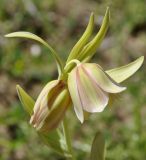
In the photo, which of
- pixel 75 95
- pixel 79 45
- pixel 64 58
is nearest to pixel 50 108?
pixel 75 95

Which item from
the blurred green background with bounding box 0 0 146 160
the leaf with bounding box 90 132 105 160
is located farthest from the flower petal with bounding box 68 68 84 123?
the blurred green background with bounding box 0 0 146 160

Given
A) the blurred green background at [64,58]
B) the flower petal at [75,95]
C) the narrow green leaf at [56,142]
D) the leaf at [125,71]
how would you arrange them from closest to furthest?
the flower petal at [75,95] < the leaf at [125,71] < the narrow green leaf at [56,142] < the blurred green background at [64,58]

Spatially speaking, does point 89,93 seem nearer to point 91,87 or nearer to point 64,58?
point 91,87

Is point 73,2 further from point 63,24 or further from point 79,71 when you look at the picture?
point 79,71

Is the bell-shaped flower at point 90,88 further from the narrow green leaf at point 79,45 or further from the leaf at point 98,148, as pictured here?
the leaf at point 98,148

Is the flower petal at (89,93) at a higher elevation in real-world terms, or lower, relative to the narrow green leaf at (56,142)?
higher

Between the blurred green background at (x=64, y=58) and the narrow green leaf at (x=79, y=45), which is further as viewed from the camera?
the blurred green background at (x=64, y=58)

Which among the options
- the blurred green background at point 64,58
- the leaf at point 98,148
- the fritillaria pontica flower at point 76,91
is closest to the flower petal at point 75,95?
the fritillaria pontica flower at point 76,91

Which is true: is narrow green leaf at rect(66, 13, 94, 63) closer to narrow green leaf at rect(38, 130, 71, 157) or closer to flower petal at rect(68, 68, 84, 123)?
flower petal at rect(68, 68, 84, 123)
